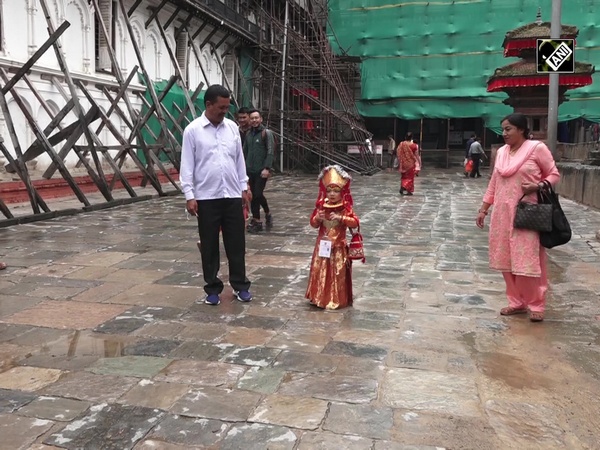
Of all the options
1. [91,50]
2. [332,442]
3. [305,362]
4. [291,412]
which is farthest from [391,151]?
[332,442]

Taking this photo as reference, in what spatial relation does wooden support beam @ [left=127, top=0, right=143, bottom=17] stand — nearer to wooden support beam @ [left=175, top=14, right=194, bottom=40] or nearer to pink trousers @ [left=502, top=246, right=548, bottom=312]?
wooden support beam @ [left=175, top=14, right=194, bottom=40]

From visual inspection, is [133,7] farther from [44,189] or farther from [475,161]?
[475,161]

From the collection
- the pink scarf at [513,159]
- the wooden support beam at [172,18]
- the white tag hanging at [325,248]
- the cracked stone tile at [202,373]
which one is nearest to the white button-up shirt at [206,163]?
the white tag hanging at [325,248]

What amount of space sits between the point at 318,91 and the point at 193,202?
62.2 ft

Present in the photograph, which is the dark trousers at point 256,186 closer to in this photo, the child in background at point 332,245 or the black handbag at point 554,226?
the child in background at point 332,245

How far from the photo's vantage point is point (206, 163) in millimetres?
4773

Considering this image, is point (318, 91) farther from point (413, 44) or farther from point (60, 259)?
point (60, 259)

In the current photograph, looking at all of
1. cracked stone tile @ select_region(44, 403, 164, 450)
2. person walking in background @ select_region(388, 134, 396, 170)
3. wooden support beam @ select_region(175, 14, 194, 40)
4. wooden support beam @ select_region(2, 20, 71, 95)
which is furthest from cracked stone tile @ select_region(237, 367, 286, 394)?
person walking in background @ select_region(388, 134, 396, 170)

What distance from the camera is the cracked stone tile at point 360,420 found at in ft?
9.20

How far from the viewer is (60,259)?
21.7 feet

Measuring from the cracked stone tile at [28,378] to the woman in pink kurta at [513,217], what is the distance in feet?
10.6

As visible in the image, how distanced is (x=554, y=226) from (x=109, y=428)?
3312mm

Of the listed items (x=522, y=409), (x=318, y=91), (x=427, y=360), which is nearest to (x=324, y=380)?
(x=427, y=360)

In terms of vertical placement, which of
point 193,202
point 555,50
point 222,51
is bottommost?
point 193,202
